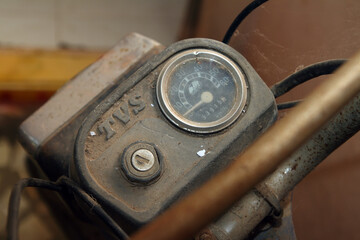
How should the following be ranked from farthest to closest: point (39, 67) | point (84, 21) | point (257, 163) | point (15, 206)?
point (84, 21), point (39, 67), point (15, 206), point (257, 163)

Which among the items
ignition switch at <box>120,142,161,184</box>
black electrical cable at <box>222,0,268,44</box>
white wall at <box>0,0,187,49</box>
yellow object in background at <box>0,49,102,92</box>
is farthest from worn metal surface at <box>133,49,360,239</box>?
white wall at <box>0,0,187,49</box>

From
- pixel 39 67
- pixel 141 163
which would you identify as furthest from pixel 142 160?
pixel 39 67

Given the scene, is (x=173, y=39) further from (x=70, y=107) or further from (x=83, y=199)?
(x=83, y=199)

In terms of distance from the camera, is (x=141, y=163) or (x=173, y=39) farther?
(x=173, y=39)

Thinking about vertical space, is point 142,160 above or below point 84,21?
below

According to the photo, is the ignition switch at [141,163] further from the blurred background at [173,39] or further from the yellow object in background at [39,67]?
the yellow object in background at [39,67]

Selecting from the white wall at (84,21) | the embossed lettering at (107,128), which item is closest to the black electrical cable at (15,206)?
the embossed lettering at (107,128)

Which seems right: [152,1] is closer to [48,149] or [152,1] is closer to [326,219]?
[48,149]
